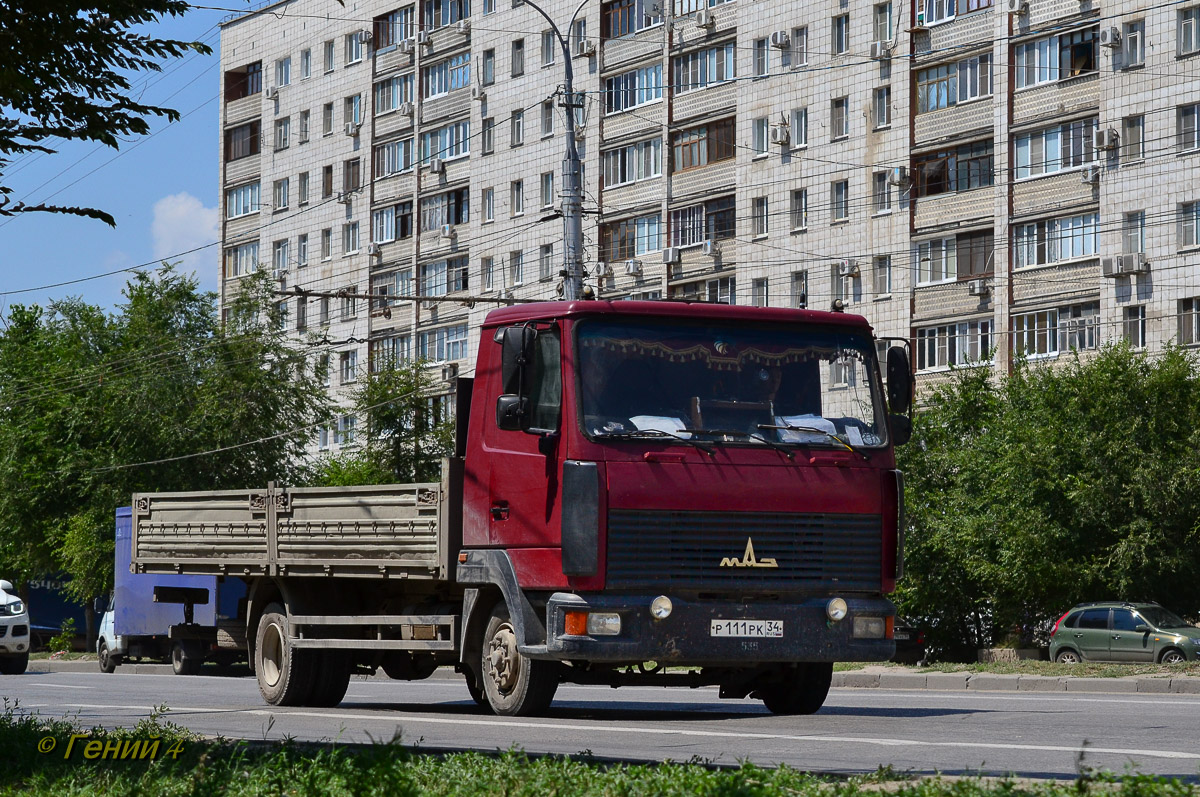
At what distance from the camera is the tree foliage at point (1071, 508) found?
34844 mm

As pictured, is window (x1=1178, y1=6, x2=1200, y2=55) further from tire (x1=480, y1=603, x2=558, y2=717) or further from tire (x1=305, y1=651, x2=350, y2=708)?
tire (x1=480, y1=603, x2=558, y2=717)

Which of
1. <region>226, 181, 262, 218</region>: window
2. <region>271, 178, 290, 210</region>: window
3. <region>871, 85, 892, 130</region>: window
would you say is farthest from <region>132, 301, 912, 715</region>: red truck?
<region>226, 181, 262, 218</region>: window

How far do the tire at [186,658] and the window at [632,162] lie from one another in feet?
104

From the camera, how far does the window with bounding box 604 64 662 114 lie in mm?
58469

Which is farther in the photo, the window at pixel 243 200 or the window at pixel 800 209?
the window at pixel 243 200

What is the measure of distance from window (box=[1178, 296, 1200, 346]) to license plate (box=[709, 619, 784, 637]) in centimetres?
3522

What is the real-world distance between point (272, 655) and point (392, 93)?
55.0m

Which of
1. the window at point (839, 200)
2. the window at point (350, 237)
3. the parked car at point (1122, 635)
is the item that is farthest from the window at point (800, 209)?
the parked car at point (1122, 635)

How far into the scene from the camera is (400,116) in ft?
224

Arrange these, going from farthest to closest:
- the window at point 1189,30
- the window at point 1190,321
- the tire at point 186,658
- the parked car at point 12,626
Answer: the window at point 1189,30, the window at point 1190,321, the parked car at point 12,626, the tire at point 186,658

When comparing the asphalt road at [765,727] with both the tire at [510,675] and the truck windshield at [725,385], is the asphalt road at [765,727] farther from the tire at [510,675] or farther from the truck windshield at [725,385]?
the truck windshield at [725,385]

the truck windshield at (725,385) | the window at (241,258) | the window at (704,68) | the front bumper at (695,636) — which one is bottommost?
the front bumper at (695,636)

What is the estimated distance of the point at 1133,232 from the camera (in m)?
46.3

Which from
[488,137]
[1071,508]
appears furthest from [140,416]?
[1071,508]
